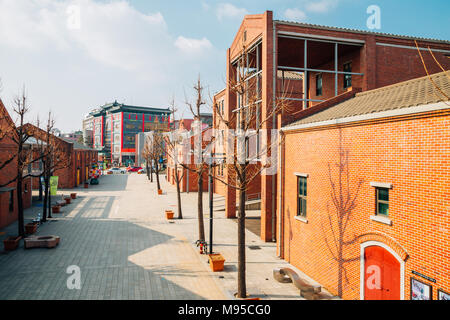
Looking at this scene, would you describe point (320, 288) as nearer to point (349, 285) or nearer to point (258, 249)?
point (349, 285)

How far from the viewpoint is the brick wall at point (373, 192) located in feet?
23.5

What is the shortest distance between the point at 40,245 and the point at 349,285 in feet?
46.6

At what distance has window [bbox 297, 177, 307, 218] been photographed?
12950 millimetres

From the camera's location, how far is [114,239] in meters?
17.0

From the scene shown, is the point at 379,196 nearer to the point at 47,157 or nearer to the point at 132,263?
the point at 132,263

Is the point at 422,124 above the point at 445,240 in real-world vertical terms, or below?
above

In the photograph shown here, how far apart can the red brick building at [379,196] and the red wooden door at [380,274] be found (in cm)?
3

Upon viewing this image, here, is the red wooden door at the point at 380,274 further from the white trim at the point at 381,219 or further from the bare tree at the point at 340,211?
the white trim at the point at 381,219

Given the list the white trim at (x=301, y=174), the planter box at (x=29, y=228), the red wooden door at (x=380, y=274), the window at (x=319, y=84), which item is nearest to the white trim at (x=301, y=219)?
the white trim at (x=301, y=174)

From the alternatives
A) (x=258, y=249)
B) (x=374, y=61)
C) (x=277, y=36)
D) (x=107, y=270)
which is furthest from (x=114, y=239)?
(x=374, y=61)

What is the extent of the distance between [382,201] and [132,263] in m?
10.2

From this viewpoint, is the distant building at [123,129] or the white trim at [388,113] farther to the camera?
the distant building at [123,129]

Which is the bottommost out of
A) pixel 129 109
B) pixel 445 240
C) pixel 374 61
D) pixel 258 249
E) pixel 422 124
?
pixel 258 249

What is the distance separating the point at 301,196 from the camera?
13109 millimetres
